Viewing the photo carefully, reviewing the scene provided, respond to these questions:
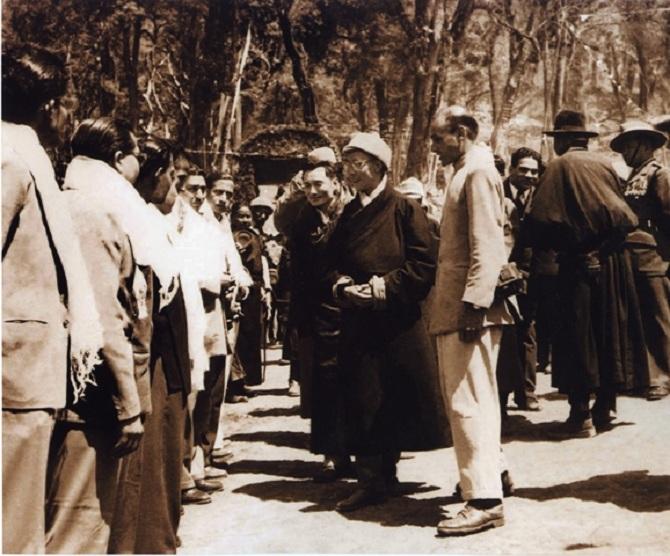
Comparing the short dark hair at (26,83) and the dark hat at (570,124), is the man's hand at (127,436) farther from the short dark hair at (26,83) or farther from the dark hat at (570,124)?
the dark hat at (570,124)

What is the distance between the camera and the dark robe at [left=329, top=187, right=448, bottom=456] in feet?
14.7

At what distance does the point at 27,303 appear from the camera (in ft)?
8.30

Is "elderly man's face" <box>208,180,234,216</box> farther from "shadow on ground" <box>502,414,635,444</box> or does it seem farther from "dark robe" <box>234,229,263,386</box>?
"shadow on ground" <box>502,414,635,444</box>

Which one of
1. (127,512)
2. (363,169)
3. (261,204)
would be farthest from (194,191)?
(261,204)

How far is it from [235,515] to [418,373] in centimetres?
106

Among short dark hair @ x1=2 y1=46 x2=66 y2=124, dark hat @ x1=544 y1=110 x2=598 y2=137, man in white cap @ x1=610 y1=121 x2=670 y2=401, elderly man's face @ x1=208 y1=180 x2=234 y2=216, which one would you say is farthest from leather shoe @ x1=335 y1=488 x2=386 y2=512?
dark hat @ x1=544 y1=110 x2=598 y2=137

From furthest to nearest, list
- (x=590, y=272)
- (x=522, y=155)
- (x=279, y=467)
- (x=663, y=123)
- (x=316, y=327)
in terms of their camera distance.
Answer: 1. (x=522, y=155)
2. (x=590, y=272)
3. (x=663, y=123)
4. (x=279, y=467)
5. (x=316, y=327)

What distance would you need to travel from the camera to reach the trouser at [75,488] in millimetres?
2826

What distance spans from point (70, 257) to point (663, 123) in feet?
13.7

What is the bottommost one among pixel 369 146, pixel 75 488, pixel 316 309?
pixel 75 488

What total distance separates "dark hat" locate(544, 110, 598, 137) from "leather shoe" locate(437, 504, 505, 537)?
2.77 metres

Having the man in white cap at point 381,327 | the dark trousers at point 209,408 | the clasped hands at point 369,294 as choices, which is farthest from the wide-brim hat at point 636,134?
the dark trousers at point 209,408

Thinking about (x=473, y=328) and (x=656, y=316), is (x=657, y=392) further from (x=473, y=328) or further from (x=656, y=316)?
(x=473, y=328)

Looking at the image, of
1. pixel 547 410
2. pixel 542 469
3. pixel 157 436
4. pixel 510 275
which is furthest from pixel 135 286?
pixel 547 410
